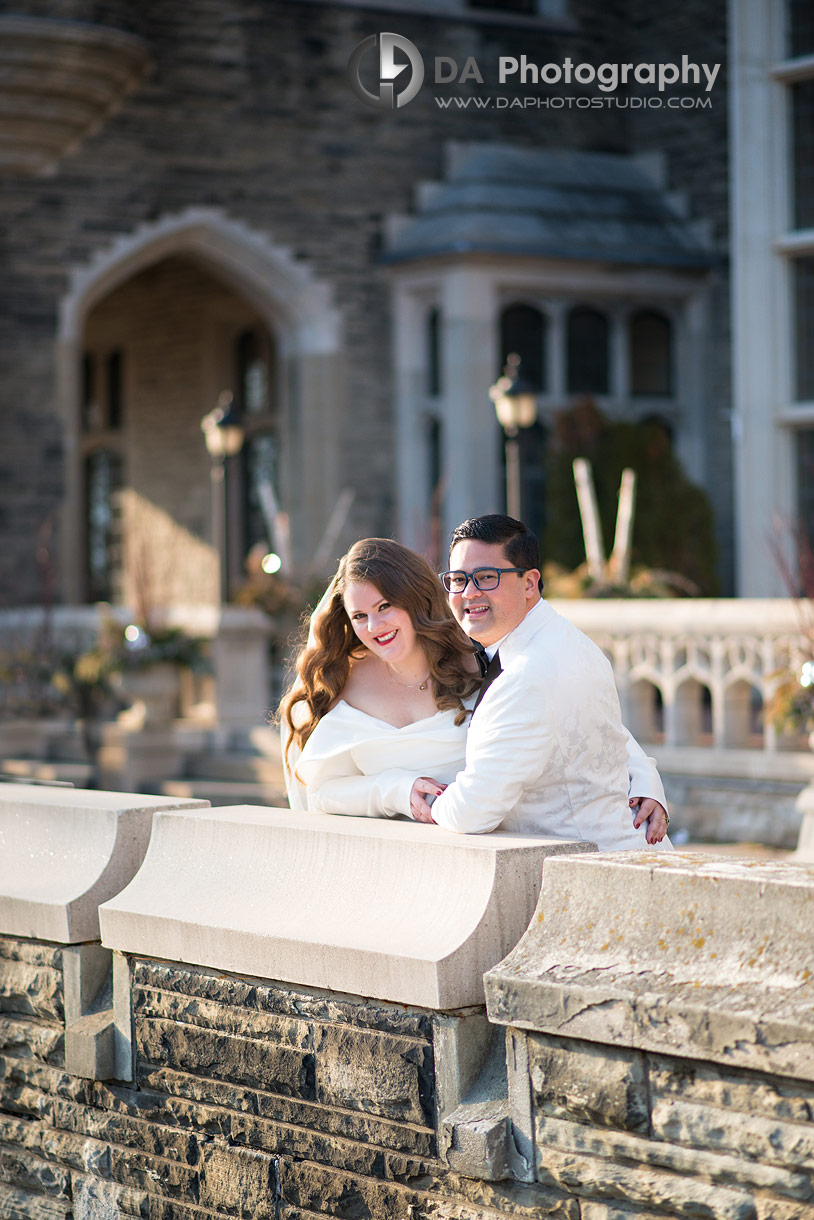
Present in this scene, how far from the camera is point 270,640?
12094mm

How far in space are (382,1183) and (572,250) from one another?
12.7 meters

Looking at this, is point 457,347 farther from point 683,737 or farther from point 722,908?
point 722,908

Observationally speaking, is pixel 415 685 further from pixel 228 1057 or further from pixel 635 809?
pixel 228 1057

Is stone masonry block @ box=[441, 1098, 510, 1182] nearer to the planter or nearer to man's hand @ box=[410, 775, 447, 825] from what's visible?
→ man's hand @ box=[410, 775, 447, 825]

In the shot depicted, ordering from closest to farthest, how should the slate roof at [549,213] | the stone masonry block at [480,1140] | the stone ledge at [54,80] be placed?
the stone masonry block at [480,1140]
the stone ledge at [54,80]
the slate roof at [549,213]

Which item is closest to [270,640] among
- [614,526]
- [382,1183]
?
[614,526]

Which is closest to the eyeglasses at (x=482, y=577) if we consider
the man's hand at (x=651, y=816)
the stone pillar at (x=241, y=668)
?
the man's hand at (x=651, y=816)

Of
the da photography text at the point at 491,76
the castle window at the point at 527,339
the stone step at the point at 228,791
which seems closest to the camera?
the stone step at the point at 228,791

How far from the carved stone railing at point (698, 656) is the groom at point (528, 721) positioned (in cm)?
486

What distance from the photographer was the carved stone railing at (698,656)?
7.95 metres

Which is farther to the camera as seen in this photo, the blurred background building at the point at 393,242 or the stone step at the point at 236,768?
the blurred background building at the point at 393,242

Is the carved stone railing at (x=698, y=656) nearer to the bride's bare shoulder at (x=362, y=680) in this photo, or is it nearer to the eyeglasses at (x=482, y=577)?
the bride's bare shoulder at (x=362, y=680)

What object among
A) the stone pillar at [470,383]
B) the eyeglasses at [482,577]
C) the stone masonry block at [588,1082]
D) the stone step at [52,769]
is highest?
the stone pillar at [470,383]

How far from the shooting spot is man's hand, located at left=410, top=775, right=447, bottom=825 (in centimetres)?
316
